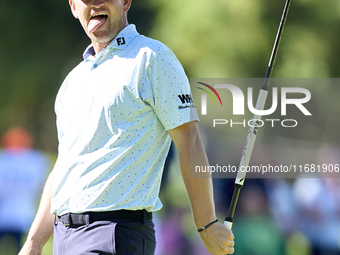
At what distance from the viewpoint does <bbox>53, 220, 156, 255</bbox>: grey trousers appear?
1.89 metres

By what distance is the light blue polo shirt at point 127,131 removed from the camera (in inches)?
75.8

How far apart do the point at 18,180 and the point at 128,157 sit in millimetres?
4074

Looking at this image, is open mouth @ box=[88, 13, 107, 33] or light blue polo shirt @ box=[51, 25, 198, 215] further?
open mouth @ box=[88, 13, 107, 33]

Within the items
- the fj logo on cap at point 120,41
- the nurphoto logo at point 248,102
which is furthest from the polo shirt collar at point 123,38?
the nurphoto logo at point 248,102

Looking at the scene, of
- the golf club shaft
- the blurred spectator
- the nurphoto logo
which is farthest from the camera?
the blurred spectator

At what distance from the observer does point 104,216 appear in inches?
75.6

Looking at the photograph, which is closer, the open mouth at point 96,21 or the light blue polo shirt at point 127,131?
the light blue polo shirt at point 127,131

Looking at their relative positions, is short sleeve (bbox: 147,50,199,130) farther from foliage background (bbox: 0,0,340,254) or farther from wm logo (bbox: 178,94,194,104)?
foliage background (bbox: 0,0,340,254)

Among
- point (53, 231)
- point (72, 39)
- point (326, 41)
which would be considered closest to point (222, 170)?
point (326, 41)

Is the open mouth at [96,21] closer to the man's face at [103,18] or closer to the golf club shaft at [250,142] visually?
the man's face at [103,18]

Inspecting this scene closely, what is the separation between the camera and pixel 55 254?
6.81 ft

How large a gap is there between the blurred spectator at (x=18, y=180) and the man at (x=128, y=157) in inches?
150

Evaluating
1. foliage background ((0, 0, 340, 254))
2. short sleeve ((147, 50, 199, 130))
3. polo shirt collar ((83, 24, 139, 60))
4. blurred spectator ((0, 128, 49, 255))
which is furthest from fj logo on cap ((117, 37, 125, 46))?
blurred spectator ((0, 128, 49, 255))

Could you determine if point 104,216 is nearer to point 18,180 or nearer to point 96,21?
point 96,21
